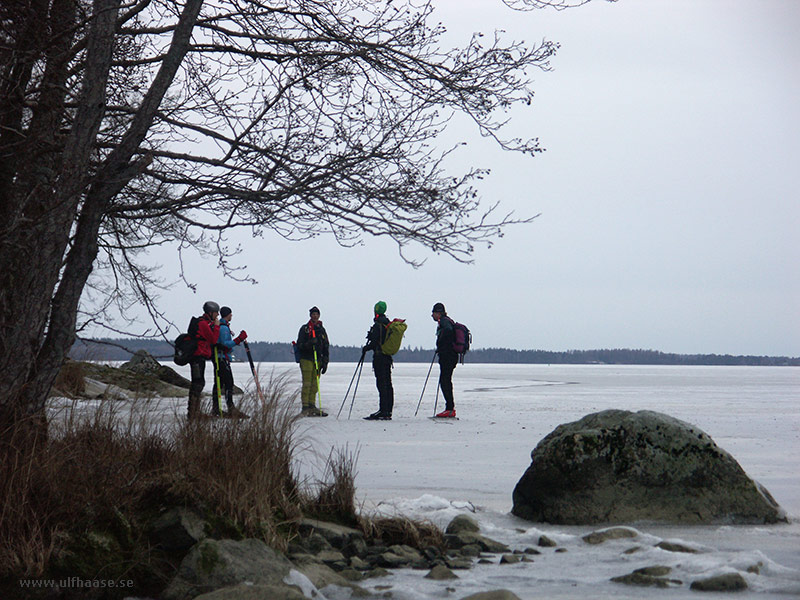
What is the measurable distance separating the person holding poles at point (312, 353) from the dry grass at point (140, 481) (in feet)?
32.1

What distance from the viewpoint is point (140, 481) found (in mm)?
5352

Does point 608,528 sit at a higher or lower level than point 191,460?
lower

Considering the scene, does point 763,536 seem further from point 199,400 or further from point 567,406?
point 567,406

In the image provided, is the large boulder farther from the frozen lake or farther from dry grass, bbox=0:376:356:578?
dry grass, bbox=0:376:356:578

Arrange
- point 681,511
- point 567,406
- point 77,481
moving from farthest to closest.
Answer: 1. point 567,406
2. point 681,511
3. point 77,481

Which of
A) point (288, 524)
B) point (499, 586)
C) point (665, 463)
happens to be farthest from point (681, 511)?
point (288, 524)

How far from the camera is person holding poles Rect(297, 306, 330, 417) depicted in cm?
1617

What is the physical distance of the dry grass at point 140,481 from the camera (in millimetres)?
4867

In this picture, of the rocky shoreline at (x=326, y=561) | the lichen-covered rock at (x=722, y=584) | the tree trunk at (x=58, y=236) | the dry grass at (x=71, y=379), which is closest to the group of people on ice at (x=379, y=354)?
the dry grass at (x=71, y=379)

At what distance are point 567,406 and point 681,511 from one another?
47.3 feet

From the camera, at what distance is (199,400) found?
645 cm

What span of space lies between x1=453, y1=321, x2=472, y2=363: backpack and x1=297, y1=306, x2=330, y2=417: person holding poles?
2551 millimetres

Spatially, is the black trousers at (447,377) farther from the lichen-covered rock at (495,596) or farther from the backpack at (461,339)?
the lichen-covered rock at (495,596)

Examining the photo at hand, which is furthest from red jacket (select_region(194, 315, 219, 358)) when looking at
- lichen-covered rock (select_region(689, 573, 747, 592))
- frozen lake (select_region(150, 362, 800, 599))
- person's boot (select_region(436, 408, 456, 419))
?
lichen-covered rock (select_region(689, 573, 747, 592))
